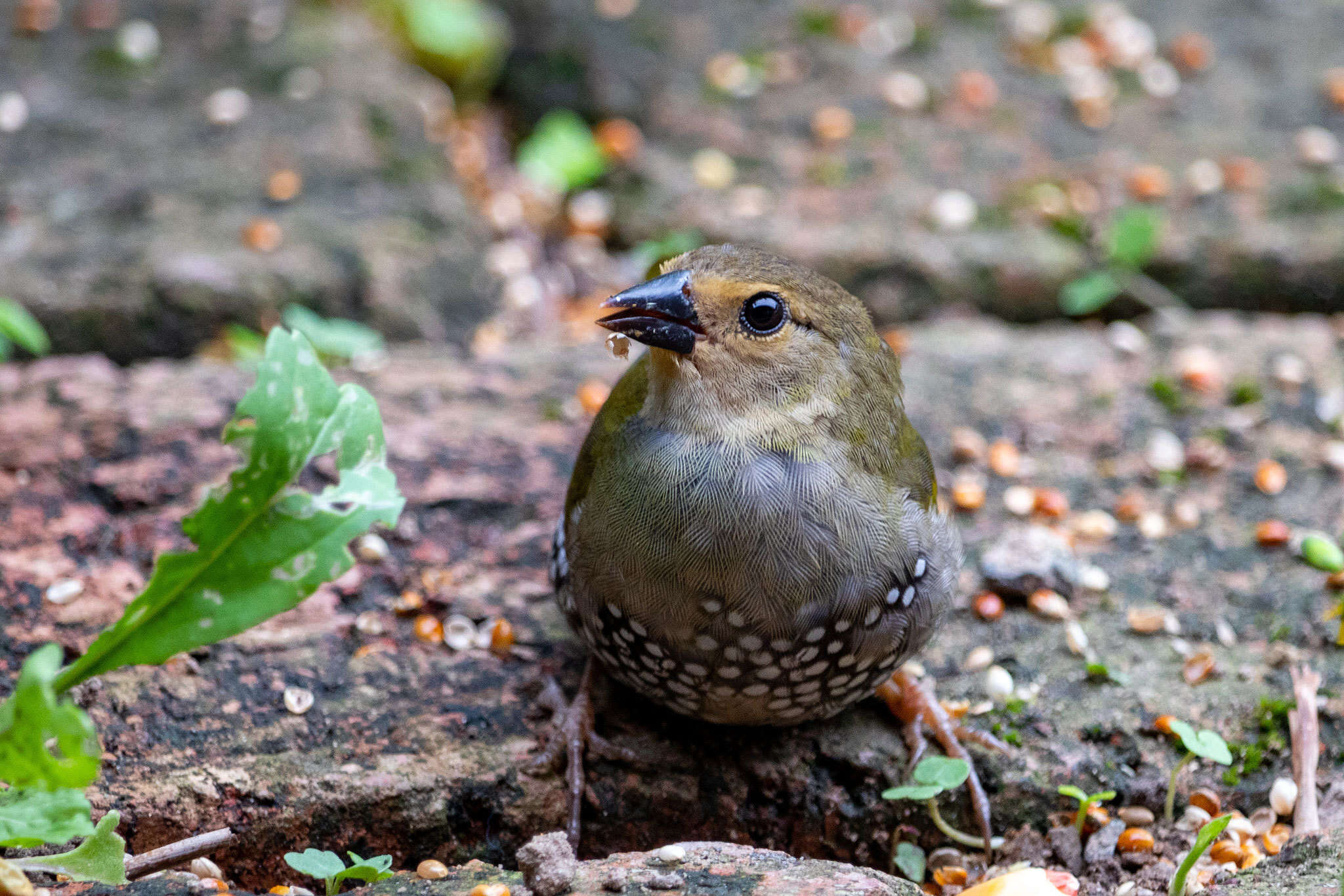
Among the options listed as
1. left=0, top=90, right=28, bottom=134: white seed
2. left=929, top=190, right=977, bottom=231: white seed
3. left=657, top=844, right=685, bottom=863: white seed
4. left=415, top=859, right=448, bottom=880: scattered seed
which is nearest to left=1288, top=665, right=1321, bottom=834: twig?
left=657, top=844, right=685, bottom=863: white seed

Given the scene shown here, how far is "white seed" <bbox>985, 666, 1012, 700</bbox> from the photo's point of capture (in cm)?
302

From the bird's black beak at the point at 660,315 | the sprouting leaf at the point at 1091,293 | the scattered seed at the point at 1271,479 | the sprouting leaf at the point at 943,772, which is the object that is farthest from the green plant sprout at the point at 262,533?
the sprouting leaf at the point at 1091,293

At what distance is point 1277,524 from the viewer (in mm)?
3502

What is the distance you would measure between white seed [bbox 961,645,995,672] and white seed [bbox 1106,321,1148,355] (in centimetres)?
164

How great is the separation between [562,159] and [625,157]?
0.28 m

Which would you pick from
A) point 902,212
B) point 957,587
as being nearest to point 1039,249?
point 902,212

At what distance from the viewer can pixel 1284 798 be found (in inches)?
108

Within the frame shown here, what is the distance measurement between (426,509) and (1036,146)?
11.0 feet

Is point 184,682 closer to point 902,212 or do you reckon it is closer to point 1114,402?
point 1114,402

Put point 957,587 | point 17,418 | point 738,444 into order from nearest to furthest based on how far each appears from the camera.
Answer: point 738,444
point 957,587
point 17,418

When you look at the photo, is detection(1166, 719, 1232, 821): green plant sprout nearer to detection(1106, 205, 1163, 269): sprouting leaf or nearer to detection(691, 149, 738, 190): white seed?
detection(1106, 205, 1163, 269): sprouting leaf

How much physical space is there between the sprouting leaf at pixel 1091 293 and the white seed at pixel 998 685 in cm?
197

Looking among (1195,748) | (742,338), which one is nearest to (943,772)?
(1195,748)

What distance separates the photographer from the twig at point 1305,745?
2.67 metres
